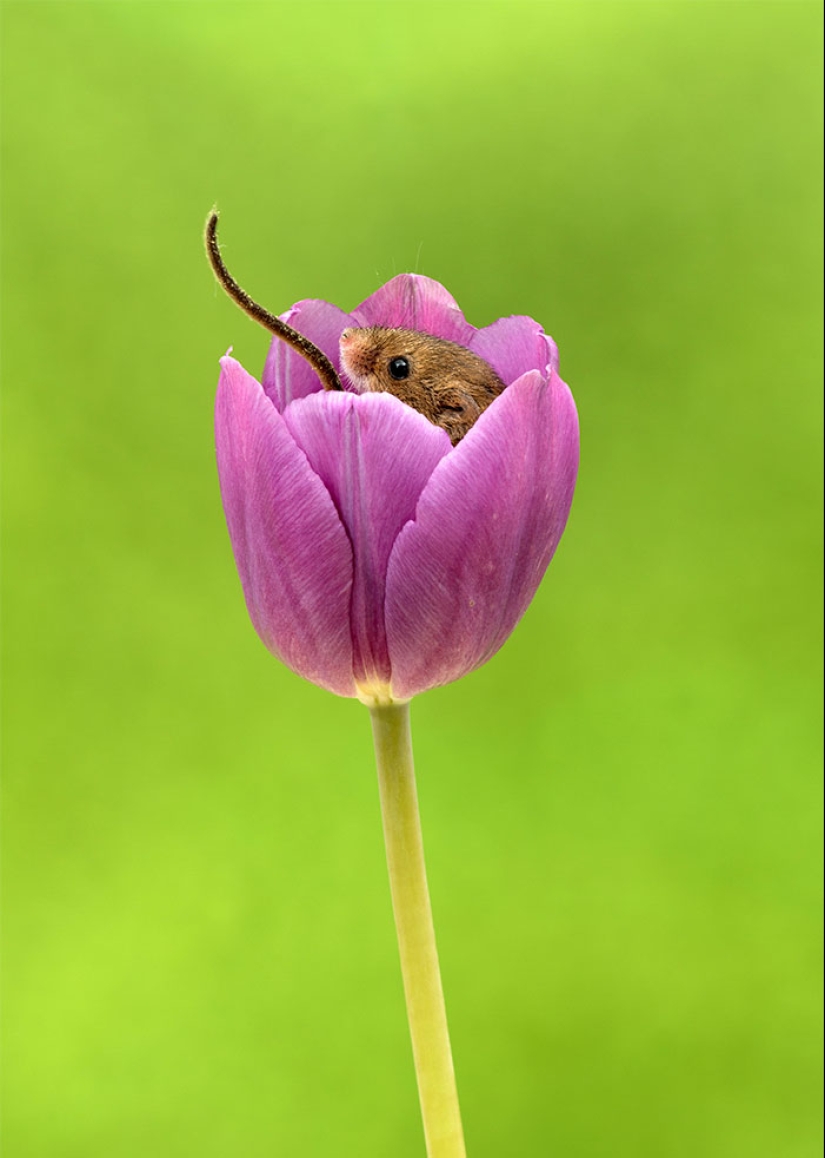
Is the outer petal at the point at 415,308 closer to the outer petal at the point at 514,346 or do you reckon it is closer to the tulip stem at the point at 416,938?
the outer petal at the point at 514,346

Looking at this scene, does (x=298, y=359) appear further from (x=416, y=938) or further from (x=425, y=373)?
(x=416, y=938)

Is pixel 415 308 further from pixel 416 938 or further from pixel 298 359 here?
pixel 416 938

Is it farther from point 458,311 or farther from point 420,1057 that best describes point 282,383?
point 420,1057

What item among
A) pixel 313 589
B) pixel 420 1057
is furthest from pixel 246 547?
pixel 420 1057

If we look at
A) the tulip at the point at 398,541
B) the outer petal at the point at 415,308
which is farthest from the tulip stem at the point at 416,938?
the outer petal at the point at 415,308

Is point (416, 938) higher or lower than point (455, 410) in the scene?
lower

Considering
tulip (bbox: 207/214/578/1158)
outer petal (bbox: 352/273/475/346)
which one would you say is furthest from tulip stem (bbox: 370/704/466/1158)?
outer petal (bbox: 352/273/475/346)

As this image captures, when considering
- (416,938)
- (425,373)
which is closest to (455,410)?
(425,373)
